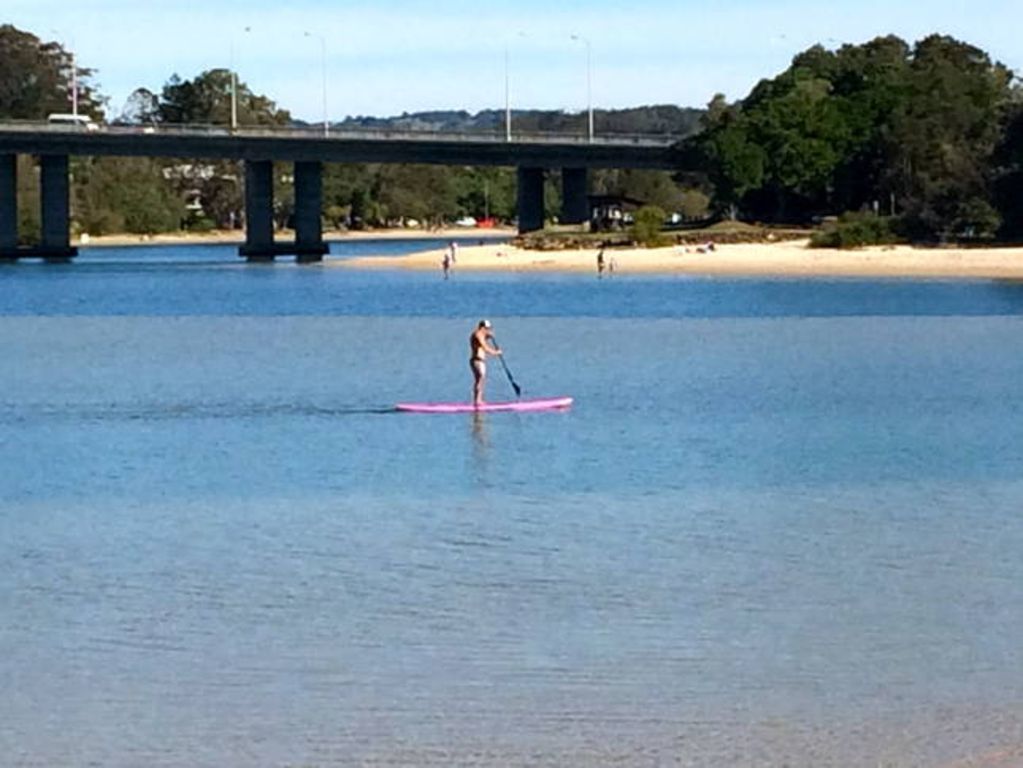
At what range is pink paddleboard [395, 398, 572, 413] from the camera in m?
41.7

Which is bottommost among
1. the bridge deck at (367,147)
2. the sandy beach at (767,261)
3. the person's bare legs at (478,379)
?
the sandy beach at (767,261)

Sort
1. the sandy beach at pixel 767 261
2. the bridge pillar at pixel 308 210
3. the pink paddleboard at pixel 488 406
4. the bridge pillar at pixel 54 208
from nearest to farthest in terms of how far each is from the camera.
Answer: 1. the pink paddleboard at pixel 488 406
2. the sandy beach at pixel 767 261
3. the bridge pillar at pixel 54 208
4. the bridge pillar at pixel 308 210

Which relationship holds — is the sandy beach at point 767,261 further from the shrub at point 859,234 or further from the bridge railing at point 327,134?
the bridge railing at point 327,134

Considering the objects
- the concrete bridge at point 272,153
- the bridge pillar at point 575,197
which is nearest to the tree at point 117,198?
the concrete bridge at point 272,153

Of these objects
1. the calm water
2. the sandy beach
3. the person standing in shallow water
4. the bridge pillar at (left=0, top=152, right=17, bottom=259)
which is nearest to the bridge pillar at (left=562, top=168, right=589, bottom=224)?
the sandy beach

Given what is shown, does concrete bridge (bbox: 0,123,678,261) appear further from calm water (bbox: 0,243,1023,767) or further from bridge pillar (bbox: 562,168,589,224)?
calm water (bbox: 0,243,1023,767)

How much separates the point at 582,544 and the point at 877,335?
136 ft

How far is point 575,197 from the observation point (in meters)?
143

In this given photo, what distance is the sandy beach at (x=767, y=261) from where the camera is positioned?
340 ft

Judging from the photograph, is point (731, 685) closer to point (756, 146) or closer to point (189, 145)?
point (756, 146)

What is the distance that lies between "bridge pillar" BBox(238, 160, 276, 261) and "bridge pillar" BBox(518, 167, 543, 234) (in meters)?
14.4

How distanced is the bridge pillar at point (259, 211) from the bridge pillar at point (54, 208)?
10.2 meters

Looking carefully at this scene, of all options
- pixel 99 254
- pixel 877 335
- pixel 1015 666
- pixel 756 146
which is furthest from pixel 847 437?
pixel 99 254

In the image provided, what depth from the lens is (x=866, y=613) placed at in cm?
2162
